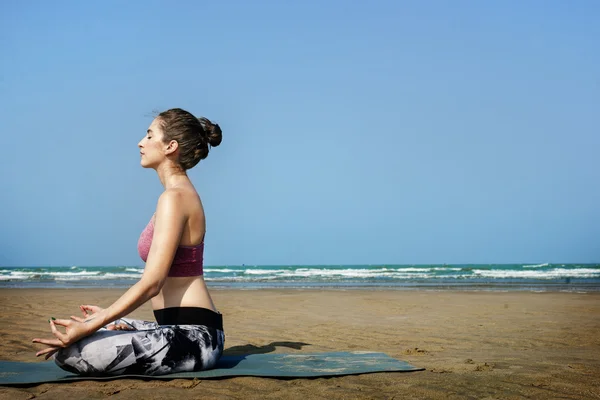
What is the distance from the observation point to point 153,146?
4074 millimetres

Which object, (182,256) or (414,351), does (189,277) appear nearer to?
(182,256)

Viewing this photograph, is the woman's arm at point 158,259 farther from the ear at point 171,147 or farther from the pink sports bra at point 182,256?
the ear at point 171,147

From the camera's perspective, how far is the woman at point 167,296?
11.6ft

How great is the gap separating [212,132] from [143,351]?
1.52 metres

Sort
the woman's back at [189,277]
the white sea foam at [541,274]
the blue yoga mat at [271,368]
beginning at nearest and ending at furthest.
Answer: the woman's back at [189,277] → the blue yoga mat at [271,368] → the white sea foam at [541,274]

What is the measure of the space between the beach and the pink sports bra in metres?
0.73

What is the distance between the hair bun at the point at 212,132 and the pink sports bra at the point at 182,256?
696 millimetres

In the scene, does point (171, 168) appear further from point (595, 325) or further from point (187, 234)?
point (595, 325)

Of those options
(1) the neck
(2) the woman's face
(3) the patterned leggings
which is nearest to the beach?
(3) the patterned leggings

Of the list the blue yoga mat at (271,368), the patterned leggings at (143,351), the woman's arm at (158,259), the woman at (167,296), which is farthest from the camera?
the blue yoga mat at (271,368)

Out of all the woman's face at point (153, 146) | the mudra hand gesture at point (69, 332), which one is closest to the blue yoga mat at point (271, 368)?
the mudra hand gesture at point (69, 332)

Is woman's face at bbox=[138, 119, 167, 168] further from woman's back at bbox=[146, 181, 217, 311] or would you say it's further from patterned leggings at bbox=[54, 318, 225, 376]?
patterned leggings at bbox=[54, 318, 225, 376]

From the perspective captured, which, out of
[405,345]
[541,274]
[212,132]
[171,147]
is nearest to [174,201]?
[171,147]

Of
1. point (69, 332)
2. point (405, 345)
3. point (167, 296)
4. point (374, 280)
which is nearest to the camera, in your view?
point (69, 332)
